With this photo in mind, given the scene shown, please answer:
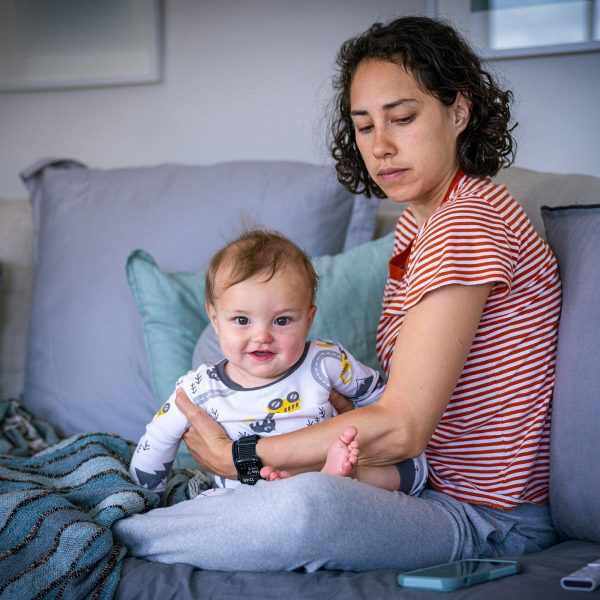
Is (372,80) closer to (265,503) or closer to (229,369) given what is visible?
(229,369)

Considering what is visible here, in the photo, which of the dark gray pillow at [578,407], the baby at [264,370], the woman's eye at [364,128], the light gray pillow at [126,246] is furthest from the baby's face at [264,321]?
the light gray pillow at [126,246]

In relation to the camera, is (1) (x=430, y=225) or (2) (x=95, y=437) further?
(2) (x=95, y=437)

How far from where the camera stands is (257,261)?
54.4 inches

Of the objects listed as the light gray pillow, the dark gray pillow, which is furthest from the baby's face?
the light gray pillow

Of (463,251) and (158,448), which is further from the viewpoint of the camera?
(158,448)

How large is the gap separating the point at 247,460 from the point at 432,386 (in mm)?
317

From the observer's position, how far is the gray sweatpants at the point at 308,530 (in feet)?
3.83

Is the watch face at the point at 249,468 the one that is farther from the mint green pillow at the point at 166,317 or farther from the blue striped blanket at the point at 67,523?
the mint green pillow at the point at 166,317

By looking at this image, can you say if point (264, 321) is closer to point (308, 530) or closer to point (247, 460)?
point (247, 460)

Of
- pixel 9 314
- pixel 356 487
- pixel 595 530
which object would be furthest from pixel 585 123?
pixel 9 314

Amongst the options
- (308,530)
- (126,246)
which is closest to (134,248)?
(126,246)

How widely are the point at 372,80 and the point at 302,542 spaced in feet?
2.59

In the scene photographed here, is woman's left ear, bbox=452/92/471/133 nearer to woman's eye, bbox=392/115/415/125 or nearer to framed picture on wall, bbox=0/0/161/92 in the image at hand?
woman's eye, bbox=392/115/415/125

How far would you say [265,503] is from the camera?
1182 millimetres
